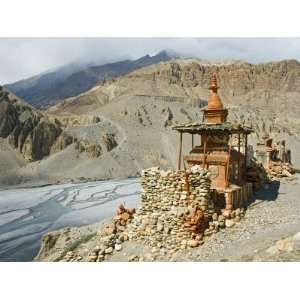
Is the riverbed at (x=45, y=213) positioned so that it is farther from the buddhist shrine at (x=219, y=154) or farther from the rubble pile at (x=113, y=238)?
the buddhist shrine at (x=219, y=154)

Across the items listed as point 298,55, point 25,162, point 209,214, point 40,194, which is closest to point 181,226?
point 209,214

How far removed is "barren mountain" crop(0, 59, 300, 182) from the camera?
31156 millimetres

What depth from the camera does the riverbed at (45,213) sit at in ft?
35.0

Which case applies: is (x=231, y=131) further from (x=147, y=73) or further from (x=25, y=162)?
(x=147, y=73)

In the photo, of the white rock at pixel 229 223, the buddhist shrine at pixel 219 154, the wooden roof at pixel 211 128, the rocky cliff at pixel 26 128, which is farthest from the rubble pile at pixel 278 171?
the rocky cliff at pixel 26 128

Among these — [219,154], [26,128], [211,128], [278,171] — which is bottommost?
[26,128]

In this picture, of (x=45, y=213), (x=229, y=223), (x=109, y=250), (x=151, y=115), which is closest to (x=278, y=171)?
(x=229, y=223)

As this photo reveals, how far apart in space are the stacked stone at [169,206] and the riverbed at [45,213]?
10.5ft

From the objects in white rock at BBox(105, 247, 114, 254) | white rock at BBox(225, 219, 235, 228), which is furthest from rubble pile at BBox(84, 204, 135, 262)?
white rock at BBox(225, 219, 235, 228)

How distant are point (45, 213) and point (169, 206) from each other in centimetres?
848

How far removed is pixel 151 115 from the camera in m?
46.4

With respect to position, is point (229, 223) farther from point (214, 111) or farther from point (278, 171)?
point (278, 171)

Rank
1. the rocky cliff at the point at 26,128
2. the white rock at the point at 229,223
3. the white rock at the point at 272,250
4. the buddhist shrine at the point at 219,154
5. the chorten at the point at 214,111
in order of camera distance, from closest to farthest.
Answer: the white rock at the point at 272,250, the white rock at the point at 229,223, the buddhist shrine at the point at 219,154, the chorten at the point at 214,111, the rocky cliff at the point at 26,128

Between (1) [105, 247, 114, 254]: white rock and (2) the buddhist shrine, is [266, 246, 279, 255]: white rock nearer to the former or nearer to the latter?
(2) the buddhist shrine
